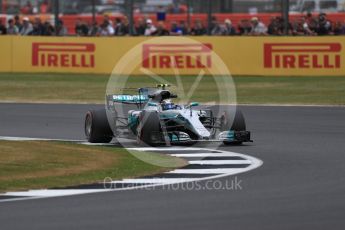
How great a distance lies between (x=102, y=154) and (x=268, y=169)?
2.65 metres

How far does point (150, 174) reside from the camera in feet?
42.0

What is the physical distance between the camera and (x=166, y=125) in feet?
53.1

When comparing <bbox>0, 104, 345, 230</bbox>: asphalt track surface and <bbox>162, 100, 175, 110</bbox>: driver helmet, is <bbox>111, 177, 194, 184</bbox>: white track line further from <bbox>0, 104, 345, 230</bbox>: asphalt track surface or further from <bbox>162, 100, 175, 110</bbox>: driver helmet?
<bbox>162, 100, 175, 110</bbox>: driver helmet

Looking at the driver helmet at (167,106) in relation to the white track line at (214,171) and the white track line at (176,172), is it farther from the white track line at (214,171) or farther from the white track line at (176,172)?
the white track line at (214,171)

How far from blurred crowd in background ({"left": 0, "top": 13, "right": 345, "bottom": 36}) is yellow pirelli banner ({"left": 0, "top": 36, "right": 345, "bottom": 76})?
0.84 m

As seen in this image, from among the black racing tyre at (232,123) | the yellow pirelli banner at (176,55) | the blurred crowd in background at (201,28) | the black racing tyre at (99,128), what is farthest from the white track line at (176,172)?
the blurred crowd in background at (201,28)

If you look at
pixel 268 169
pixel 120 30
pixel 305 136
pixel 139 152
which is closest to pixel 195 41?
A: pixel 120 30

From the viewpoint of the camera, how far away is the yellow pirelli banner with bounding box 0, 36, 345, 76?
30.7 meters

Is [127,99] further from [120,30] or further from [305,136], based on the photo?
[120,30]

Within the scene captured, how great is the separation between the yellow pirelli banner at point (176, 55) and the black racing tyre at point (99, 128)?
47.7ft

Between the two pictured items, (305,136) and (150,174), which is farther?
(305,136)

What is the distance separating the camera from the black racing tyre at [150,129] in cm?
1594

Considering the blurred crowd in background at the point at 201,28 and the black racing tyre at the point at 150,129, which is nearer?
the black racing tyre at the point at 150,129

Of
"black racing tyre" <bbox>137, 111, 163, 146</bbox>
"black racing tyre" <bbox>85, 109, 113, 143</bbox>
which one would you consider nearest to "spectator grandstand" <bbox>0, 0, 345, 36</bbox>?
"black racing tyre" <bbox>85, 109, 113, 143</bbox>
